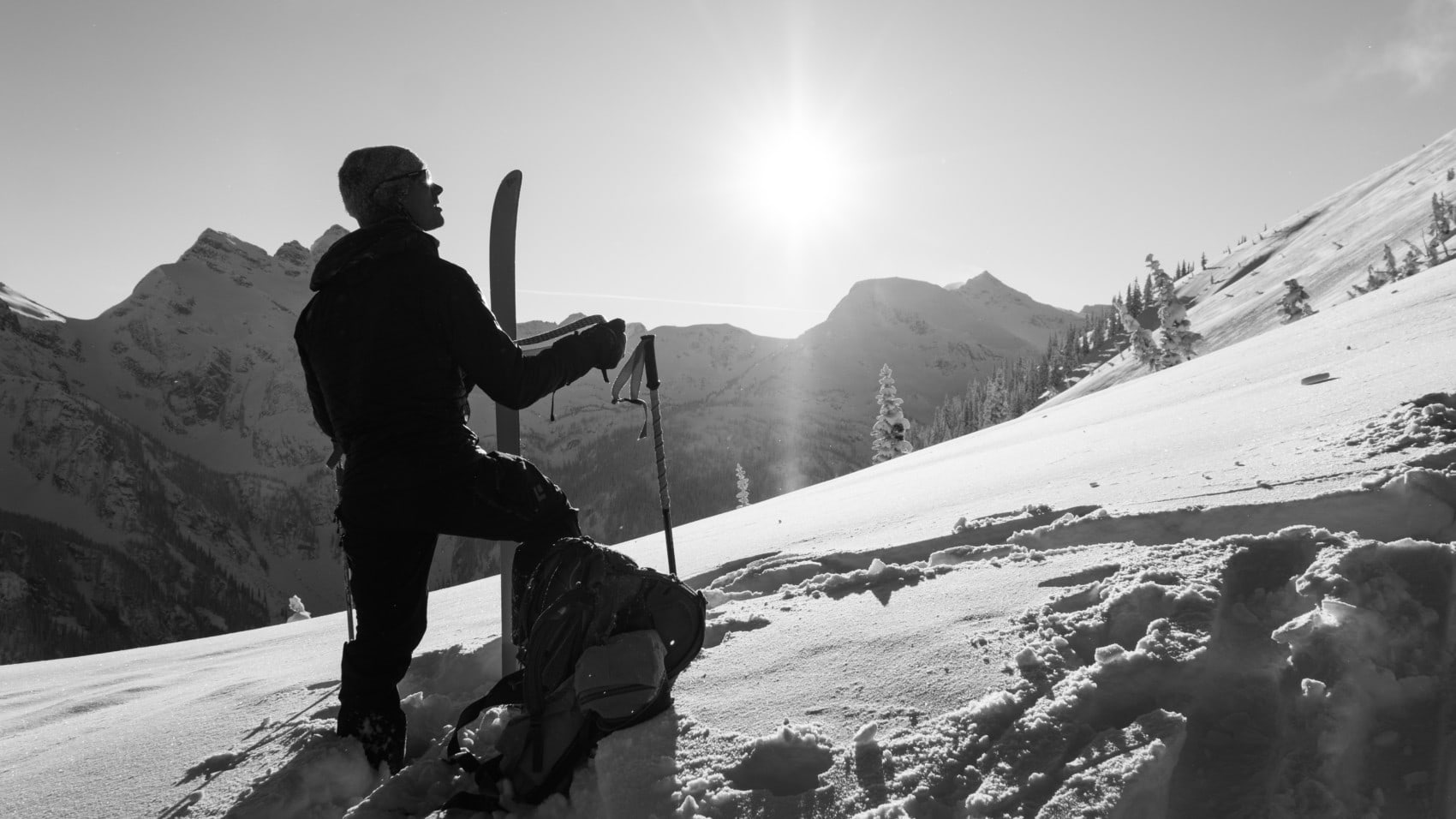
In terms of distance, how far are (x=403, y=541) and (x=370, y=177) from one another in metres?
1.27

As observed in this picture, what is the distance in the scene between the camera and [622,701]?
6.47ft

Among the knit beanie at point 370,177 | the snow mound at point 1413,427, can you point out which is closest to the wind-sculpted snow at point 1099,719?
the snow mound at point 1413,427

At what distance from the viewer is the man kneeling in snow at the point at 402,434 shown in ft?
7.46

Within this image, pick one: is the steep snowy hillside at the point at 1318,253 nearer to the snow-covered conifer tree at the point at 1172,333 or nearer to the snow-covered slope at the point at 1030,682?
the snow-covered conifer tree at the point at 1172,333

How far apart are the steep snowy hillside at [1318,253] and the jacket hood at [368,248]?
165 ft

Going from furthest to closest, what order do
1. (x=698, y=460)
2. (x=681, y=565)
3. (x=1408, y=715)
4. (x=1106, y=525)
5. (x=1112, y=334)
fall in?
(x=698, y=460) → (x=1112, y=334) → (x=681, y=565) → (x=1106, y=525) → (x=1408, y=715)

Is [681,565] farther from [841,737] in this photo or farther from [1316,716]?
[1316,716]

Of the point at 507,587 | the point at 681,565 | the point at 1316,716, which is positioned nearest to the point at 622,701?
the point at 507,587

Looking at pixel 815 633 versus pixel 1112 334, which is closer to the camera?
pixel 815 633

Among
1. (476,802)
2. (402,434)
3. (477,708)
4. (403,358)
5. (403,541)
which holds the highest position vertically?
(403,358)

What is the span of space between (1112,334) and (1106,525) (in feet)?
416

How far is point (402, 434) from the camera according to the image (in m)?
2.28

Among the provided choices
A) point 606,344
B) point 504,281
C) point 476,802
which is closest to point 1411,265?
point 504,281

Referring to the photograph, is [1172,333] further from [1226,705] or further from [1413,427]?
[1226,705]
